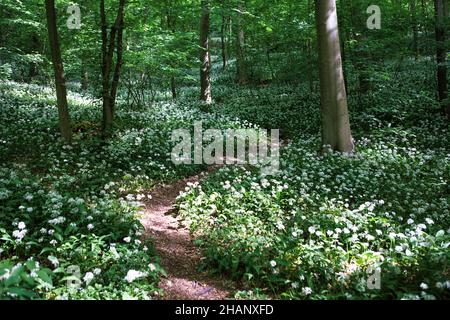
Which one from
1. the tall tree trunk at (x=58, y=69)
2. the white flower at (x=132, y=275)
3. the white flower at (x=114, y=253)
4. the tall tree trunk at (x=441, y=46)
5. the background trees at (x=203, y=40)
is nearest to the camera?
the white flower at (x=132, y=275)

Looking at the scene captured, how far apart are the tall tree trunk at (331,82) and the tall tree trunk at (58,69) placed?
714cm

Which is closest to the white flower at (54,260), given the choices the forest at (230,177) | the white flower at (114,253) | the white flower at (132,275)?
the forest at (230,177)

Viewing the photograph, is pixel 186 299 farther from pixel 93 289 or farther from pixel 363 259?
pixel 363 259

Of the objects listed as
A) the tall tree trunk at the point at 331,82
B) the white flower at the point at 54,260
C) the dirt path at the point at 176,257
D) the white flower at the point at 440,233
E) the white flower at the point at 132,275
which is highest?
the tall tree trunk at the point at 331,82

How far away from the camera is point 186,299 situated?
528 cm

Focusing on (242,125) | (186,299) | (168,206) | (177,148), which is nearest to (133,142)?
(177,148)

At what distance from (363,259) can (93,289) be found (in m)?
3.70

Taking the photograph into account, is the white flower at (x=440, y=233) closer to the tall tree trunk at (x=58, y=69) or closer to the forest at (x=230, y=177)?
the forest at (x=230, y=177)

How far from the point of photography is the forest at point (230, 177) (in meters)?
5.35

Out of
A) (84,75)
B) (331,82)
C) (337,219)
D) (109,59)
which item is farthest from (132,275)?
(84,75)

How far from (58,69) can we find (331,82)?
761cm

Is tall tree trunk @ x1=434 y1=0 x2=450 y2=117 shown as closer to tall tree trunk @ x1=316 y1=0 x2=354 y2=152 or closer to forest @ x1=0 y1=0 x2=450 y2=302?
forest @ x1=0 y1=0 x2=450 y2=302

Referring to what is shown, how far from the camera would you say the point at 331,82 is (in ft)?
36.5

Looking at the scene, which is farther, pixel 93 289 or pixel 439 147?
pixel 439 147
